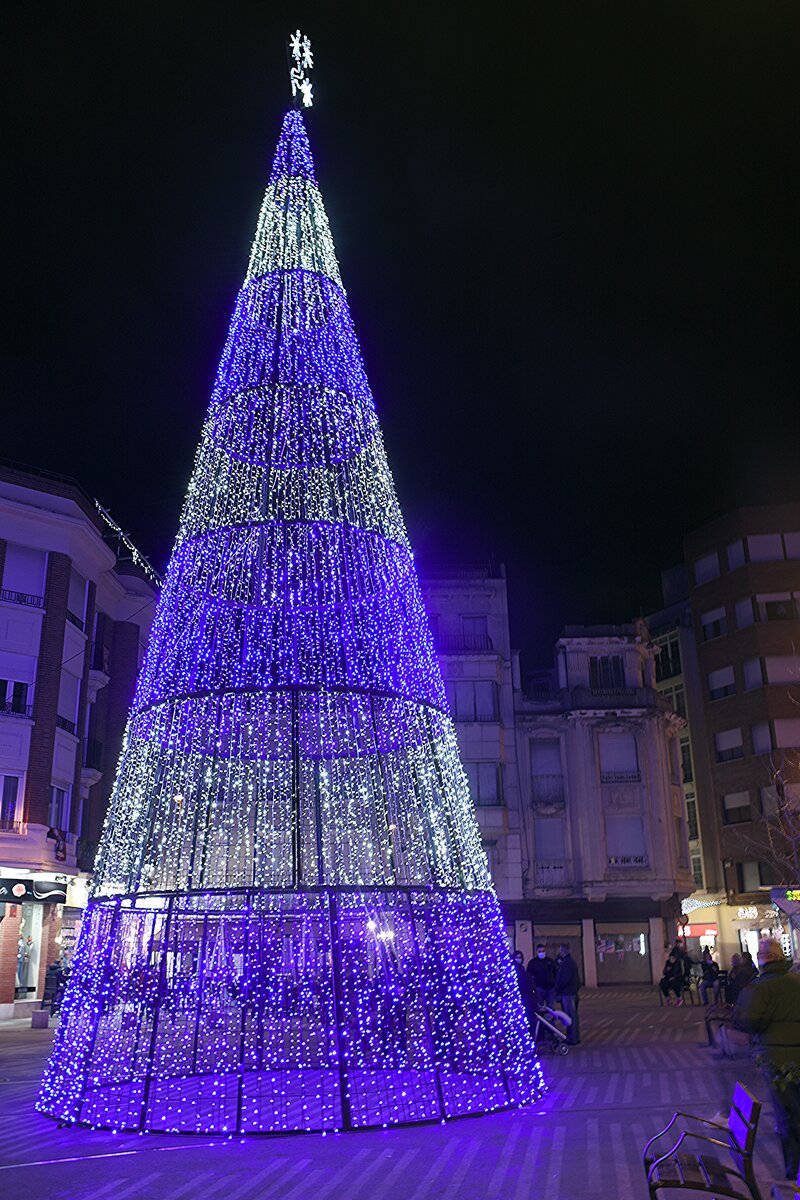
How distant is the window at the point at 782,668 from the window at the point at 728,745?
2.87 m

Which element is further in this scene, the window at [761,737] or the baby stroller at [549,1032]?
the window at [761,737]

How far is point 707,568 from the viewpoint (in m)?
44.5

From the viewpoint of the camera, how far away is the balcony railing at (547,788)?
122 feet

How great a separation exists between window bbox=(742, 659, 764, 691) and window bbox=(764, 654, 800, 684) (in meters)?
0.31

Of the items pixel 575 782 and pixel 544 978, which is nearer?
pixel 544 978

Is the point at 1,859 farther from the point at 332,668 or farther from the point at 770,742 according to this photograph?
Result: the point at 770,742

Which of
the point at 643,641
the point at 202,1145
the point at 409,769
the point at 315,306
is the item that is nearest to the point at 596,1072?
the point at 409,769

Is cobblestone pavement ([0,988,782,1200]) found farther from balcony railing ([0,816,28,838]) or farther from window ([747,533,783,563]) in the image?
window ([747,533,783,563])

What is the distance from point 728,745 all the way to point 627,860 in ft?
28.9

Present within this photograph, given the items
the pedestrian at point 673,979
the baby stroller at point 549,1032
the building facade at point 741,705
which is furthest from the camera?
the building facade at point 741,705

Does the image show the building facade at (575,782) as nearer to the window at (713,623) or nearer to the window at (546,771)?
the window at (546,771)

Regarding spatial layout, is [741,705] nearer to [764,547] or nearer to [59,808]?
[764,547]

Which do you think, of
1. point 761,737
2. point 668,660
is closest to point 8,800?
point 761,737

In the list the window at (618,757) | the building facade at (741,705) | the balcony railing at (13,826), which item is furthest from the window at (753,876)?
the balcony railing at (13,826)
